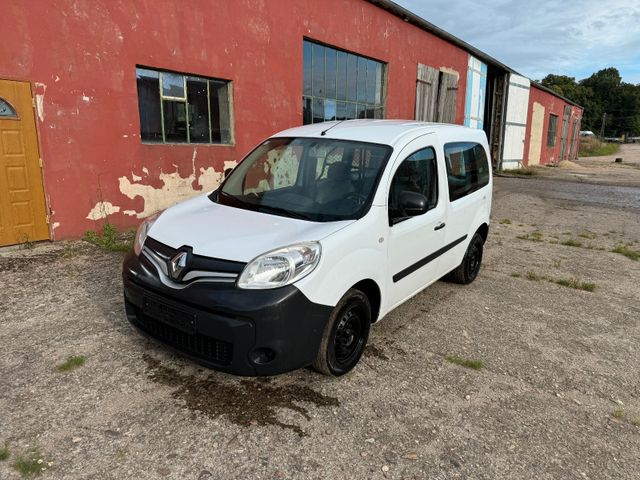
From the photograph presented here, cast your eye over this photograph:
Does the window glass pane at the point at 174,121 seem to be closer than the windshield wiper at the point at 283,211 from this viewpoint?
No

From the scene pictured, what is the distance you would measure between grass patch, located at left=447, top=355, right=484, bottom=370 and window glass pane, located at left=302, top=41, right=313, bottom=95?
7759 millimetres

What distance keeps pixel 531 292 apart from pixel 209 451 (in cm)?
413

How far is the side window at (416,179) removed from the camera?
3373 mm

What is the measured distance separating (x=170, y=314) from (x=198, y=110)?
600cm

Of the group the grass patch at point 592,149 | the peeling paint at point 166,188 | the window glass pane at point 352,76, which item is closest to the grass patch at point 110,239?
the peeling paint at point 166,188

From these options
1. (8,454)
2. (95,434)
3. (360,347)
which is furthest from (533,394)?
(8,454)

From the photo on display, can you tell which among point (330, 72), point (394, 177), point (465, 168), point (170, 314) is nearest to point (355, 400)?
point (170, 314)

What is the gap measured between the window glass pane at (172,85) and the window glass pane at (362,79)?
556 cm

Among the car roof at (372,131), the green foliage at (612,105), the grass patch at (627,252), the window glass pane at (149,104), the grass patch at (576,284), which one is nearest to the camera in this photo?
the car roof at (372,131)

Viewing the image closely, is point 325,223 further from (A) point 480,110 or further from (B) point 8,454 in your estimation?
(A) point 480,110

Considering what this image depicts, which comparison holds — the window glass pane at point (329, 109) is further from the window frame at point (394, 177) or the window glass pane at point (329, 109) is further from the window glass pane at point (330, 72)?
the window frame at point (394, 177)

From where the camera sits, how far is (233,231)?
2910mm

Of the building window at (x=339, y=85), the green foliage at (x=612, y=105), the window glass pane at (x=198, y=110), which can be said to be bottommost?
the window glass pane at (x=198, y=110)

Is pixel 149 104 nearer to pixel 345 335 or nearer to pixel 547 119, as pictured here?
pixel 345 335
